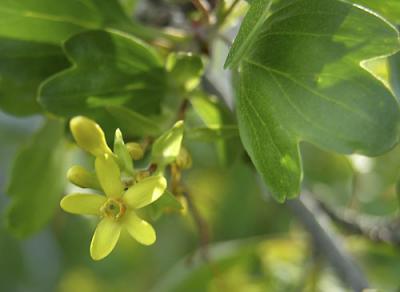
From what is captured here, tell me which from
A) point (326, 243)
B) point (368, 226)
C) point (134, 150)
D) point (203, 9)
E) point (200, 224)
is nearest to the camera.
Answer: point (134, 150)

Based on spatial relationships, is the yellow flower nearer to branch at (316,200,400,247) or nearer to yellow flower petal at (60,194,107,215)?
yellow flower petal at (60,194,107,215)

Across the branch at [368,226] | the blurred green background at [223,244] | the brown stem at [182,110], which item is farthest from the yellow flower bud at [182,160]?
the branch at [368,226]

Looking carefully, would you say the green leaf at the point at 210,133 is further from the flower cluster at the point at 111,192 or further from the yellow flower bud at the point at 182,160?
the flower cluster at the point at 111,192

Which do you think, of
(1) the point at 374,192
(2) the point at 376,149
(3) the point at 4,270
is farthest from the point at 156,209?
(3) the point at 4,270

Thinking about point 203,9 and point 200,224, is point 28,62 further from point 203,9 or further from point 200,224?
point 200,224

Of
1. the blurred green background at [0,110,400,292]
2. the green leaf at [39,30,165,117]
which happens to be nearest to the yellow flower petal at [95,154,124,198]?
the green leaf at [39,30,165,117]

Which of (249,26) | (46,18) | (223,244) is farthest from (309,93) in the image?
(223,244)
